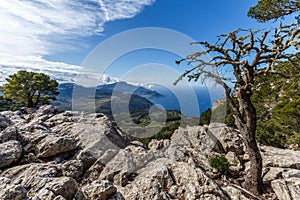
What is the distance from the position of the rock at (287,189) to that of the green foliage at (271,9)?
9.51 meters

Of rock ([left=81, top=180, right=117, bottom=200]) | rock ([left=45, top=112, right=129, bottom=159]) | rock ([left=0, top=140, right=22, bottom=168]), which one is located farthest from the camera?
rock ([left=45, top=112, right=129, bottom=159])

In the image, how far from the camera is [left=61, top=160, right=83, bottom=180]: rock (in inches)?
303

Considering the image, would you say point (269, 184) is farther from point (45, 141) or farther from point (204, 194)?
point (45, 141)

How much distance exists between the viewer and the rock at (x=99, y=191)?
541 centimetres

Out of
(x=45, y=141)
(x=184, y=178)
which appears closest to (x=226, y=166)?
(x=184, y=178)

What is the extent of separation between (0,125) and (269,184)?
17.2m

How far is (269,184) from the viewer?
298 inches

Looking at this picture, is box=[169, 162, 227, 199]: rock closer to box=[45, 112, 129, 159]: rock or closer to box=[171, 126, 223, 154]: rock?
box=[45, 112, 129, 159]: rock

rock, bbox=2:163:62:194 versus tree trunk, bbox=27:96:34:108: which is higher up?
tree trunk, bbox=27:96:34:108

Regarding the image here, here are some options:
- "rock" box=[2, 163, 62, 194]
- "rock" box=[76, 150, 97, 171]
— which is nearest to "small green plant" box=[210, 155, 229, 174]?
"rock" box=[76, 150, 97, 171]

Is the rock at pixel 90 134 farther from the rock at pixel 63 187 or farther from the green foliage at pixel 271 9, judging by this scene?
the green foliage at pixel 271 9

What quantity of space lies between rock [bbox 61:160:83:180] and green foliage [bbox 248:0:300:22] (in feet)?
46.4

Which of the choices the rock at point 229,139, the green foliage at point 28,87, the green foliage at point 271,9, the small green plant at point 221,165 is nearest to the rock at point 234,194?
the small green plant at point 221,165

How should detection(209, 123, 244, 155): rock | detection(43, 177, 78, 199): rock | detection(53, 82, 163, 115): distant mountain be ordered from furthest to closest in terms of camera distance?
detection(53, 82, 163, 115): distant mountain → detection(209, 123, 244, 155): rock → detection(43, 177, 78, 199): rock
